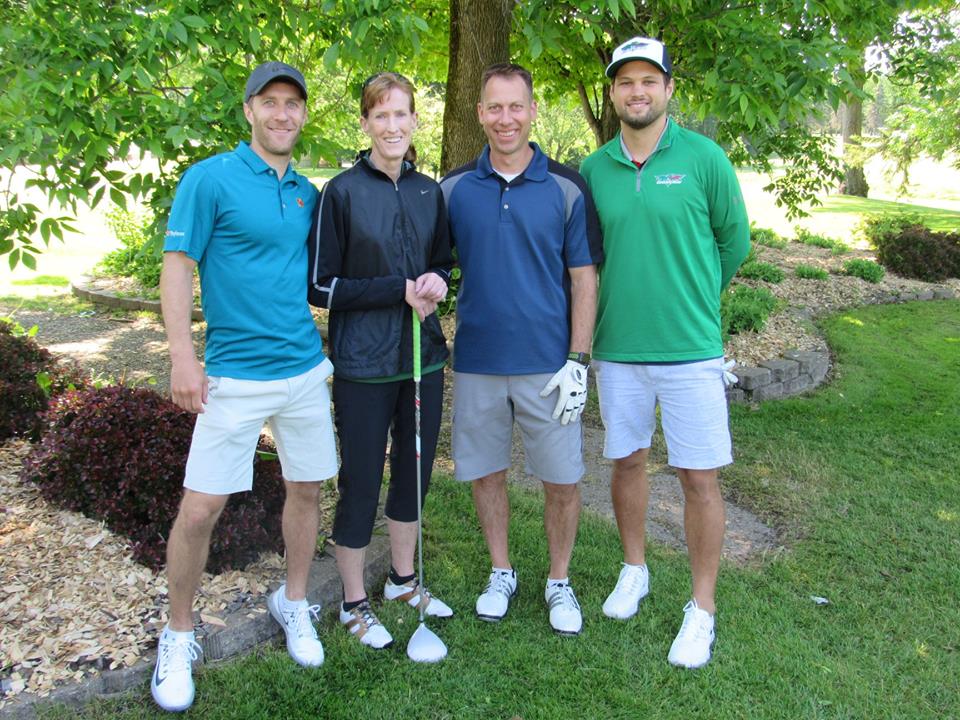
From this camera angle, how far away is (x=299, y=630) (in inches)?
127

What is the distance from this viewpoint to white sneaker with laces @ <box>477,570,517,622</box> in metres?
3.56

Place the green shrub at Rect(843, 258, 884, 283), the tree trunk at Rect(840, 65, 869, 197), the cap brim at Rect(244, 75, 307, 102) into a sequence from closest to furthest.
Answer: the cap brim at Rect(244, 75, 307, 102) < the green shrub at Rect(843, 258, 884, 283) < the tree trunk at Rect(840, 65, 869, 197)

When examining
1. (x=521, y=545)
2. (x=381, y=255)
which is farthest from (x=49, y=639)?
(x=521, y=545)

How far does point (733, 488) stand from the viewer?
16.8 ft

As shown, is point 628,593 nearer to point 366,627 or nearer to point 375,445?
point 366,627

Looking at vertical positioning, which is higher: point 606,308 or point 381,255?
point 381,255

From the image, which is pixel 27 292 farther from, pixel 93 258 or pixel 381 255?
pixel 381 255

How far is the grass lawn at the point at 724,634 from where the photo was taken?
9.94 feet

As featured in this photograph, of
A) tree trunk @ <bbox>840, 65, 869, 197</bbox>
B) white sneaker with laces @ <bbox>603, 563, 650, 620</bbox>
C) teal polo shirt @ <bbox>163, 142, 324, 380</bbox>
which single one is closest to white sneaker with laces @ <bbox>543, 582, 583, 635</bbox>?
white sneaker with laces @ <bbox>603, 563, 650, 620</bbox>

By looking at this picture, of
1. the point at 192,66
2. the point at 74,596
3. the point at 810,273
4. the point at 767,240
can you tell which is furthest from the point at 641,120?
the point at 767,240

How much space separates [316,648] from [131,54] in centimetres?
255

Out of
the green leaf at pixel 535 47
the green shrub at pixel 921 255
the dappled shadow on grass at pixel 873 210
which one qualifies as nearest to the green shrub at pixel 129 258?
the green leaf at pixel 535 47

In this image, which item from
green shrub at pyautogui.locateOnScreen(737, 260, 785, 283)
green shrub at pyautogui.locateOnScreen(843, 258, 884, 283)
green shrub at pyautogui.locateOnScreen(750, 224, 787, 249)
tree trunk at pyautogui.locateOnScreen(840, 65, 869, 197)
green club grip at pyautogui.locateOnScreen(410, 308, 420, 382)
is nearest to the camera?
green club grip at pyautogui.locateOnScreen(410, 308, 420, 382)

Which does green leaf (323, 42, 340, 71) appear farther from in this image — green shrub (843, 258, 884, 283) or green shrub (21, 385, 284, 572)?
green shrub (843, 258, 884, 283)
